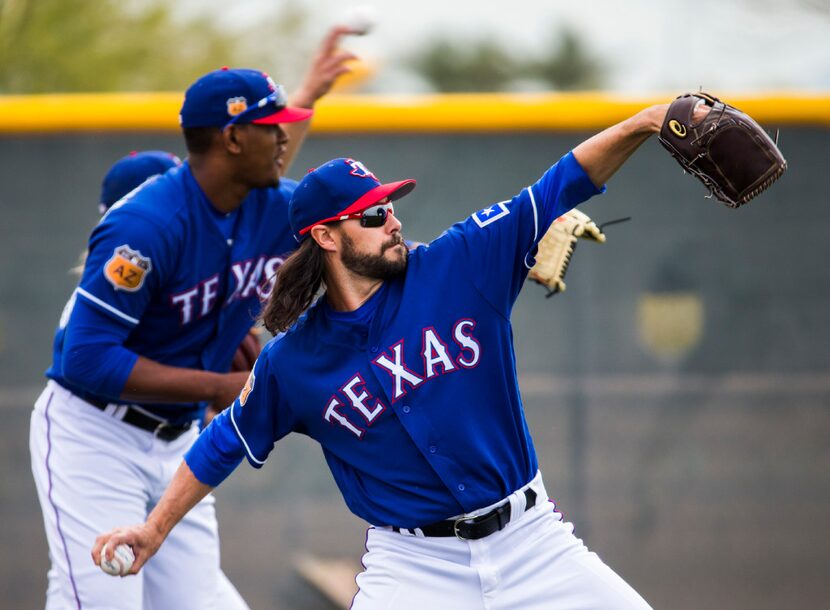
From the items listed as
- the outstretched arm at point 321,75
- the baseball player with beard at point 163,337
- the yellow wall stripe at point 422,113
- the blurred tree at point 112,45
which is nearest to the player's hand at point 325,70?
the outstretched arm at point 321,75

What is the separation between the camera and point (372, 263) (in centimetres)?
299

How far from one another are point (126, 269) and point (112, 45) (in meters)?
7.86

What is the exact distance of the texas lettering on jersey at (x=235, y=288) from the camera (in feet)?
11.8

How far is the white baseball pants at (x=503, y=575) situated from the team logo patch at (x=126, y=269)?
1193mm

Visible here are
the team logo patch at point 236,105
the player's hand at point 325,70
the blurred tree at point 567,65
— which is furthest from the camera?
the blurred tree at point 567,65

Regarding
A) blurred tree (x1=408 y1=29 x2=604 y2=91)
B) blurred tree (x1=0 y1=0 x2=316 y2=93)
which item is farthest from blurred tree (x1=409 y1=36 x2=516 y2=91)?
blurred tree (x1=0 y1=0 x2=316 y2=93)

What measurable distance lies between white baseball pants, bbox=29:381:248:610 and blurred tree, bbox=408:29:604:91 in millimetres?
17655

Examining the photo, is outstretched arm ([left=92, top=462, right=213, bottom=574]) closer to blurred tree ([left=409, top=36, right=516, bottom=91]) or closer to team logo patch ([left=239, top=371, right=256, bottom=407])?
team logo patch ([left=239, top=371, right=256, bottom=407])

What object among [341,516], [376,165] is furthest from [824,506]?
[376,165]

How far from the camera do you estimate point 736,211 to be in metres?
5.37

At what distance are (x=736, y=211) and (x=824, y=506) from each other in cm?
149

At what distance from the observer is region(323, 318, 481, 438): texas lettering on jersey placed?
2912 millimetres

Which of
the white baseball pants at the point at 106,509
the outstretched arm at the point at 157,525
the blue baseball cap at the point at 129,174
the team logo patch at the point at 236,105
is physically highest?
the team logo patch at the point at 236,105

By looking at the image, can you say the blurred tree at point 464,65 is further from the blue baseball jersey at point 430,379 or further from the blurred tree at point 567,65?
the blue baseball jersey at point 430,379
